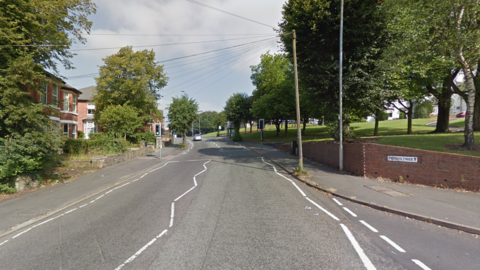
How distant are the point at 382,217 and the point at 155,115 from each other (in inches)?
1292

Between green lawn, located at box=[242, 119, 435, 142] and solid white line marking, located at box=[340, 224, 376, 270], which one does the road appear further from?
green lawn, located at box=[242, 119, 435, 142]

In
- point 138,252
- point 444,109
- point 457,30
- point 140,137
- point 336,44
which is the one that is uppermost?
point 336,44

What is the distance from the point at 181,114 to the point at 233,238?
108 feet

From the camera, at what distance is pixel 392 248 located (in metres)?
4.54

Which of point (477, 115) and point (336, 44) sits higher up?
point (336, 44)

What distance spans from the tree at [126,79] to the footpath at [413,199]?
2552 cm

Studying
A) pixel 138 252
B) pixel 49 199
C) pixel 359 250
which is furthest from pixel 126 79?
pixel 359 250

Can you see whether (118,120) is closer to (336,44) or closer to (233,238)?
(336,44)

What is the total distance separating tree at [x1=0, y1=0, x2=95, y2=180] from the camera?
9094 mm

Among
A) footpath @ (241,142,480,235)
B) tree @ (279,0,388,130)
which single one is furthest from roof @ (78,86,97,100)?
footpath @ (241,142,480,235)

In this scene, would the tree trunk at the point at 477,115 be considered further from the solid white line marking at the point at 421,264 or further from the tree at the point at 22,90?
the tree at the point at 22,90

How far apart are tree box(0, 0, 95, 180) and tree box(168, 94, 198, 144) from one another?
24.7 meters

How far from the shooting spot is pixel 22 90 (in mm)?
10047

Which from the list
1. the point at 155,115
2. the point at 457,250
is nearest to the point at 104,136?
the point at 155,115
